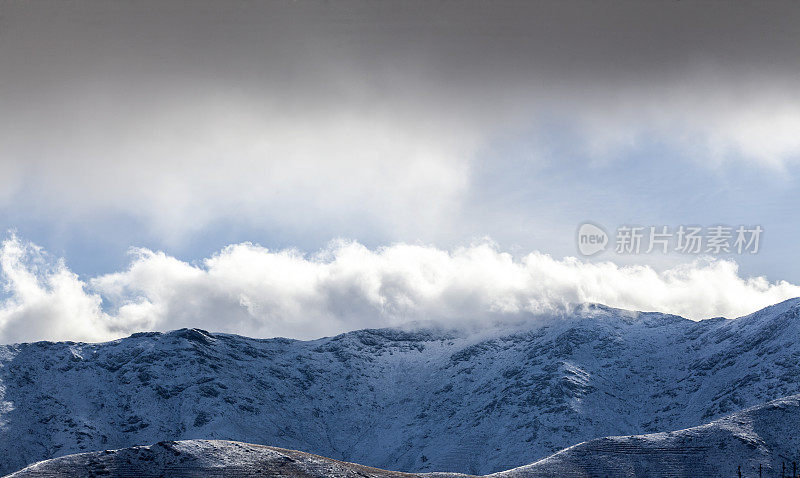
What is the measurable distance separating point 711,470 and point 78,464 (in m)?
124

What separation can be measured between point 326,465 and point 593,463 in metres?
59.0

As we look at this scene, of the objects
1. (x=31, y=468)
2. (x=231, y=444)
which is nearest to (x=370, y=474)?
(x=231, y=444)

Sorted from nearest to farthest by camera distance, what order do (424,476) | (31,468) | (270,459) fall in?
(31,468)
(270,459)
(424,476)

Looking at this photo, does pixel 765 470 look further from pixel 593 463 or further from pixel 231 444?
pixel 231 444

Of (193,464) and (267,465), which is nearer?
(193,464)

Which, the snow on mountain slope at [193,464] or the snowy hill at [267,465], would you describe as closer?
the snow on mountain slope at [193,464]

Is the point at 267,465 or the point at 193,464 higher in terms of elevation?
the point at 267,465

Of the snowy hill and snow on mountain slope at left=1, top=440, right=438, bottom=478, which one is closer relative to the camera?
snow on mountain slope at left=1, top=440, right=438, bottom=478

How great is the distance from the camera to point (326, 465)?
561 ft

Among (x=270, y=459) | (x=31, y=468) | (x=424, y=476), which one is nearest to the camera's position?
(x=31, y=468)

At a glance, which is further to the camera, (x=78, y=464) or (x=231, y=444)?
(x=231, y=444)

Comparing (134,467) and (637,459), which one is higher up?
(637,459)

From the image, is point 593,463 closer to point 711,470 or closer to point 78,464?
point 711,470

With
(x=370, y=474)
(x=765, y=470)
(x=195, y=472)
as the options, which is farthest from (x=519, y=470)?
(x=195, y=472)
